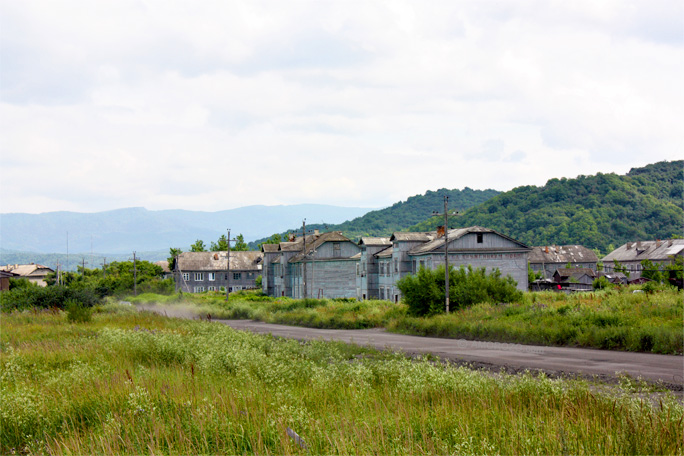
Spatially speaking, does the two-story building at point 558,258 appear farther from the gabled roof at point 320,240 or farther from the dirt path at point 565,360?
the dirt path at point 565,360

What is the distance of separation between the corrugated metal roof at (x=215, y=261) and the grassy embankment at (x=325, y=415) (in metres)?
118

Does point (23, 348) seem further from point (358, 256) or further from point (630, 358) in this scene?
point (358, 256)

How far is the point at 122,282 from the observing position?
112m

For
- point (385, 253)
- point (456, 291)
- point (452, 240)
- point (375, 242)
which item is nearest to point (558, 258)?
point (375, 242)

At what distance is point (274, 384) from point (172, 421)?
131 inches

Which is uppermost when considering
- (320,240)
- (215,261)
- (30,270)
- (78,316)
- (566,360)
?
(320,240)

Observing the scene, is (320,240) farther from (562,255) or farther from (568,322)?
(562,255)

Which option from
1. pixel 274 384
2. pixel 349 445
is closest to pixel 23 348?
pixel 274 384

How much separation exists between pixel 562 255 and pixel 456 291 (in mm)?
106755

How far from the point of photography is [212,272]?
132 meters

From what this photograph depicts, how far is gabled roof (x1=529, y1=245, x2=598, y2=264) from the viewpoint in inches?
5443

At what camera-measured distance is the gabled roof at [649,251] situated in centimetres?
12086

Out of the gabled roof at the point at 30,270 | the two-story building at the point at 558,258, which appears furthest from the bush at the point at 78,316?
the gabled roof at the point at 30,270

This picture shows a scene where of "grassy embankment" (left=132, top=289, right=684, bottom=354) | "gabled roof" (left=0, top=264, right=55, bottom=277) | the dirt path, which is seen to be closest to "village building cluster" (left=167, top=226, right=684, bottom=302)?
"grassy embankment" (left=132, top=289, right=684, bottom=354)
